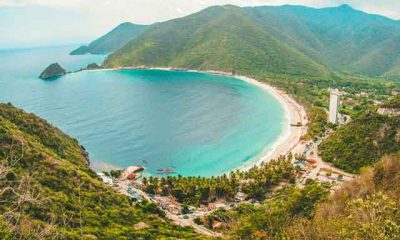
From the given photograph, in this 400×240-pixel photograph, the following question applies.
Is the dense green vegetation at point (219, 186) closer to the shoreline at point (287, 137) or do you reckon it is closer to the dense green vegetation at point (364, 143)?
the shoreline at point (287, 137)

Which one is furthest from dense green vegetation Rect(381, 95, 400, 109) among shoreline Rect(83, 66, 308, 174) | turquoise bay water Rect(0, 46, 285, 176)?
turquoise bay water Rect(0, 46, 285, 176)

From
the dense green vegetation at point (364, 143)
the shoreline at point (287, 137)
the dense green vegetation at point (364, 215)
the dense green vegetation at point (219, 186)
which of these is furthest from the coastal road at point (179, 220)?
the dense green vegetation at point (364, 143)

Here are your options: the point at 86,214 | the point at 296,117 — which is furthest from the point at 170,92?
the point at 86,214

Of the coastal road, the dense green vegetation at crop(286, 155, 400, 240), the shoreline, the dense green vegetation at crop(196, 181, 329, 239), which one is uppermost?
the dense green vegetation at crop(286, 155, 400, 240)

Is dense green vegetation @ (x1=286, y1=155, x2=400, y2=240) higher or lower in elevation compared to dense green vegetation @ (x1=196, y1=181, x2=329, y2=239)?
higher

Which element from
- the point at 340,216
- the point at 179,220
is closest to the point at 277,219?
the point at 340,216

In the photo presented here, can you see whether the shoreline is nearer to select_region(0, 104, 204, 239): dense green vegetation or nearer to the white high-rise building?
the white high-rise building
